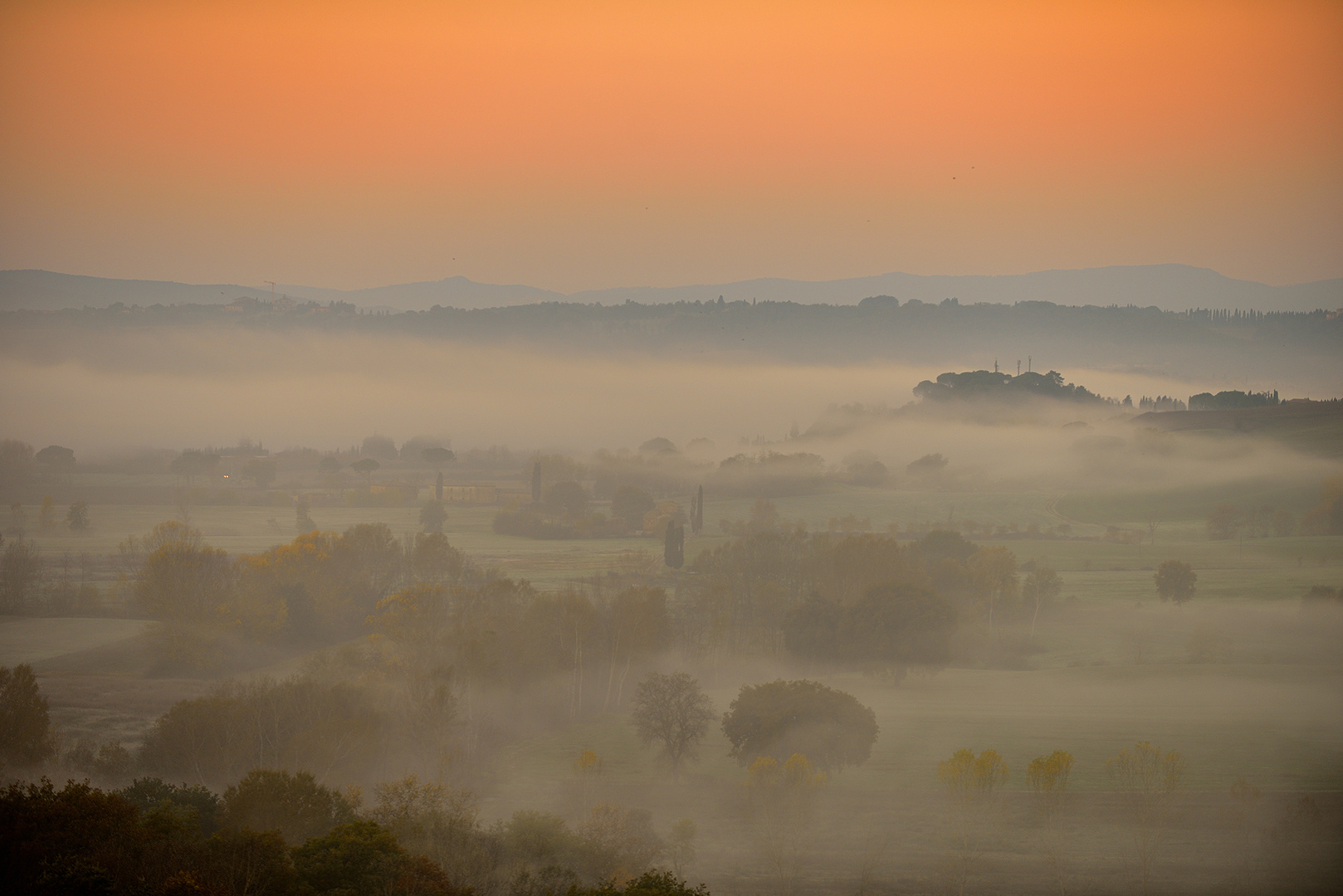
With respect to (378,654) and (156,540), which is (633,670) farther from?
(156,540)

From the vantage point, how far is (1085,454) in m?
137

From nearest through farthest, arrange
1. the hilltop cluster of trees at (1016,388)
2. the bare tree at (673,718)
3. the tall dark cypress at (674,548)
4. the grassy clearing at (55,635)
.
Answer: the bare tree at (673,718), the grassy clearing at (55,635), the tall dark cypress at (674,548), the hilltop cluster of trees at (1016,388)

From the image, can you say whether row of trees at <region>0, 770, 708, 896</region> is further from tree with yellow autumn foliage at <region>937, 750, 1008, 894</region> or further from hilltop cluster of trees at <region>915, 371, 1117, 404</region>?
hilltop cluster of trees at <region>915, 371, 1117, 404</region>

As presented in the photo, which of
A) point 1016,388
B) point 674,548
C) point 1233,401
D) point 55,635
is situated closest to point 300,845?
point 55,635

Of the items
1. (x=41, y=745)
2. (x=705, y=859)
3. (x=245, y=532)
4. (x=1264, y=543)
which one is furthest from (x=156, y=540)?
(x=1264, y=543)

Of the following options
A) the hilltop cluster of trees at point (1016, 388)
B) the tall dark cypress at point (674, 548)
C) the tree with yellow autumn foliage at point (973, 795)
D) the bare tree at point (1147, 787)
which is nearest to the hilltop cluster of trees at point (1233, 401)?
the hilltop cluster of trees at point (1016, 388)

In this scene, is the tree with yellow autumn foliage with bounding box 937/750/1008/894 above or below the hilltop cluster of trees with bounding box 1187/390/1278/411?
below

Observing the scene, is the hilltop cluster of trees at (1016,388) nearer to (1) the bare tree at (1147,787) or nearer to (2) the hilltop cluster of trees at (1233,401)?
(2) the hilltop cluster of trees at (1233,401)

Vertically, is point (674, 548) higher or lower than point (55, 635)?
higher

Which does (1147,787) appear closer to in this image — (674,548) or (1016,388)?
(674,548)

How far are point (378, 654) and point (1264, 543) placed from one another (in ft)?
244

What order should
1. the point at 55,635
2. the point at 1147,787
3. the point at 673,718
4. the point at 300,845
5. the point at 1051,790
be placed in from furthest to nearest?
the point at 55,635, the point at 673,718, the point at 1147,787, the point at 1051,790, the point at 300,845

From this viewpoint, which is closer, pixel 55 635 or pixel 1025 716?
pixel 1025 716

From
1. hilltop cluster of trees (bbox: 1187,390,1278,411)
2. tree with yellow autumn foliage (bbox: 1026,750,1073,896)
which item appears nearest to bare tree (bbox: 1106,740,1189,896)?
tree with yellow autumn foliage (bbox: 1026,750,1073,896)
